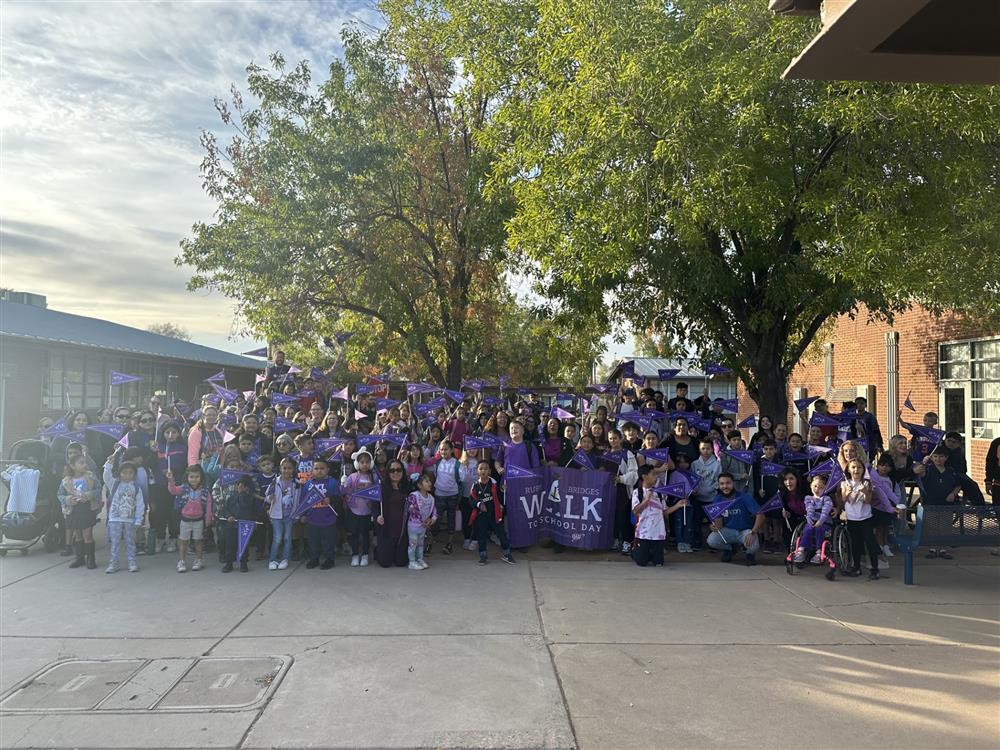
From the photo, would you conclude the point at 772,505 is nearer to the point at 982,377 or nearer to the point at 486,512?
the point at 486,512

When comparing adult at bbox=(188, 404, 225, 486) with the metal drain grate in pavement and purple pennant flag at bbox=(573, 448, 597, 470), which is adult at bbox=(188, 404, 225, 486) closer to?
the metal drain grate in pavement

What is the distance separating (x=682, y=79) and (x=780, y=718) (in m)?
7.25

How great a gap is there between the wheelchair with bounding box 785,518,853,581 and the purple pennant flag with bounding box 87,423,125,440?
359 inches

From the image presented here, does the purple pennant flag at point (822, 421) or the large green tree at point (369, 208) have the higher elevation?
the large green tree at point (369, 208)

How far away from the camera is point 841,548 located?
8.10m

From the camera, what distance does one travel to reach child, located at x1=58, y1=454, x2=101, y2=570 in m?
8.27

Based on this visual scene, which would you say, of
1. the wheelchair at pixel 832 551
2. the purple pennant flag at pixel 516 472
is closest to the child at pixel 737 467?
the wheelchair at pixel 832 551

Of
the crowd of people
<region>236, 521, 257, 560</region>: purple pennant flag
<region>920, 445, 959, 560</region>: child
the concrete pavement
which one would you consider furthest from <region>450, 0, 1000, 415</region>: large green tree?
<region>236, 521, 257, 560</region>: purple pennant flag

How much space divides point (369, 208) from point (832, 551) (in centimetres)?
1211

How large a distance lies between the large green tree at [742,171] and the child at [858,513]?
2308mm

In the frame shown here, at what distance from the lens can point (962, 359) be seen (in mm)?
15484

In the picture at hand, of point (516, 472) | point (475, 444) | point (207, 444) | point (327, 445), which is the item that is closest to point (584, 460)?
point (516, 472)

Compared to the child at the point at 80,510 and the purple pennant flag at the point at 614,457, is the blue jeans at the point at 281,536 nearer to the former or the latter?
the child at the point at 80,510

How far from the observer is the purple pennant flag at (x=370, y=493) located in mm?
8492
